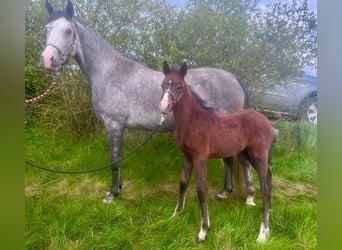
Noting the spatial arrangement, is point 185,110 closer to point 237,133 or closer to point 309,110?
point 237,133

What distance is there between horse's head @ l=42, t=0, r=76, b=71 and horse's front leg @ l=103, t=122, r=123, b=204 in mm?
381

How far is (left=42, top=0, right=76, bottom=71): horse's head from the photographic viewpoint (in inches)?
63.0

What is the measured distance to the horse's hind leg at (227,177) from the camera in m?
1.71

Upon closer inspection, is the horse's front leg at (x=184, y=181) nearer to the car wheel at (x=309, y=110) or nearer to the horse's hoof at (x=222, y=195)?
the horse's hoof at (x=222, y=195)

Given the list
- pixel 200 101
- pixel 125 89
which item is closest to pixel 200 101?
pixel 200 101

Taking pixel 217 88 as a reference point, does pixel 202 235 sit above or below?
below

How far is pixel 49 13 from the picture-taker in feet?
5.34

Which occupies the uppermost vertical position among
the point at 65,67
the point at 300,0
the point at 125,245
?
the point at 300,0

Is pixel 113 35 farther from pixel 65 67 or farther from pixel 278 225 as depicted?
pixel 278 225

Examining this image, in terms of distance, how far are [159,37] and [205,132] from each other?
0.54 metres

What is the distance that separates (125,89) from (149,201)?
0.56 metres

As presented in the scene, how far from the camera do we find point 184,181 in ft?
5.39

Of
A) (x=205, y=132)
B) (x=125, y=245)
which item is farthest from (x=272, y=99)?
(x=125, y=245)

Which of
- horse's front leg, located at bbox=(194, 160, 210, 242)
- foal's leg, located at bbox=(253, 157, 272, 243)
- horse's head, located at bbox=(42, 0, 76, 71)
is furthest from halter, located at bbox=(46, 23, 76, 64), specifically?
foal's leg, located at bbox=(253, 157, 272, 243)
